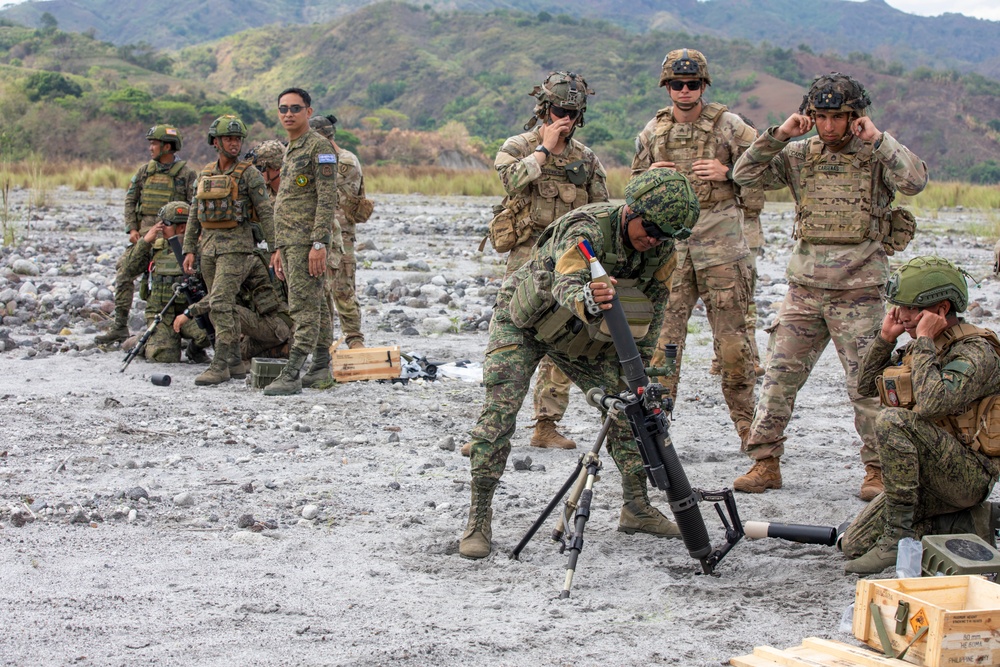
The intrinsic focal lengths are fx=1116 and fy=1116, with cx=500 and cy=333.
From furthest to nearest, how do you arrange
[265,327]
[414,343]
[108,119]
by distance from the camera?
[108,119], [414,343], [265,327]

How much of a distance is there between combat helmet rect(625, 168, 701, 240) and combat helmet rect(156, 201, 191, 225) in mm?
6083

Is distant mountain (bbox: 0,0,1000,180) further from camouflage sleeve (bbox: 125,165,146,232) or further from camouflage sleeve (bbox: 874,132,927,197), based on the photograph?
camouflage sleeve (bbox: 874,132,927,197)

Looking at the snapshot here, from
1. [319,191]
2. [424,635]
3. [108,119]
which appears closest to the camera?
[424,635]

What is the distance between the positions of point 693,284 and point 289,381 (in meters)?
3.32

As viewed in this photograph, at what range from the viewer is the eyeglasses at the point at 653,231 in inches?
186

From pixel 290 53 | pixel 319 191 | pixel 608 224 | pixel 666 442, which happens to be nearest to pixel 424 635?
pixel 666 442

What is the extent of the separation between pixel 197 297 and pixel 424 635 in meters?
6.09

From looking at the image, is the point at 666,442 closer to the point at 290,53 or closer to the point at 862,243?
the point at 862,243

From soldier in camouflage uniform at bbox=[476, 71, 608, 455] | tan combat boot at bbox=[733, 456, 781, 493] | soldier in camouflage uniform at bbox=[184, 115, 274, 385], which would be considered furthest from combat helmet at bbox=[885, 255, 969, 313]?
soldier in camouflage uniform at bbox=[184, 115, 274, 385]

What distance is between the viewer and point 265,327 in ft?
31.4

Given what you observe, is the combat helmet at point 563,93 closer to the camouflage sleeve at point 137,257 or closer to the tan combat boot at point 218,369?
the tan combat boot at point 218,369

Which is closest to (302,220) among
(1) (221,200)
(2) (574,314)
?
(1) (221,200)

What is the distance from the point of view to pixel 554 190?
7117mm

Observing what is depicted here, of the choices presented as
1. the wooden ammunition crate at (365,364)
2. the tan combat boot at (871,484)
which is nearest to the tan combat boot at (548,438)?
the tan combat boot at (871,484)
